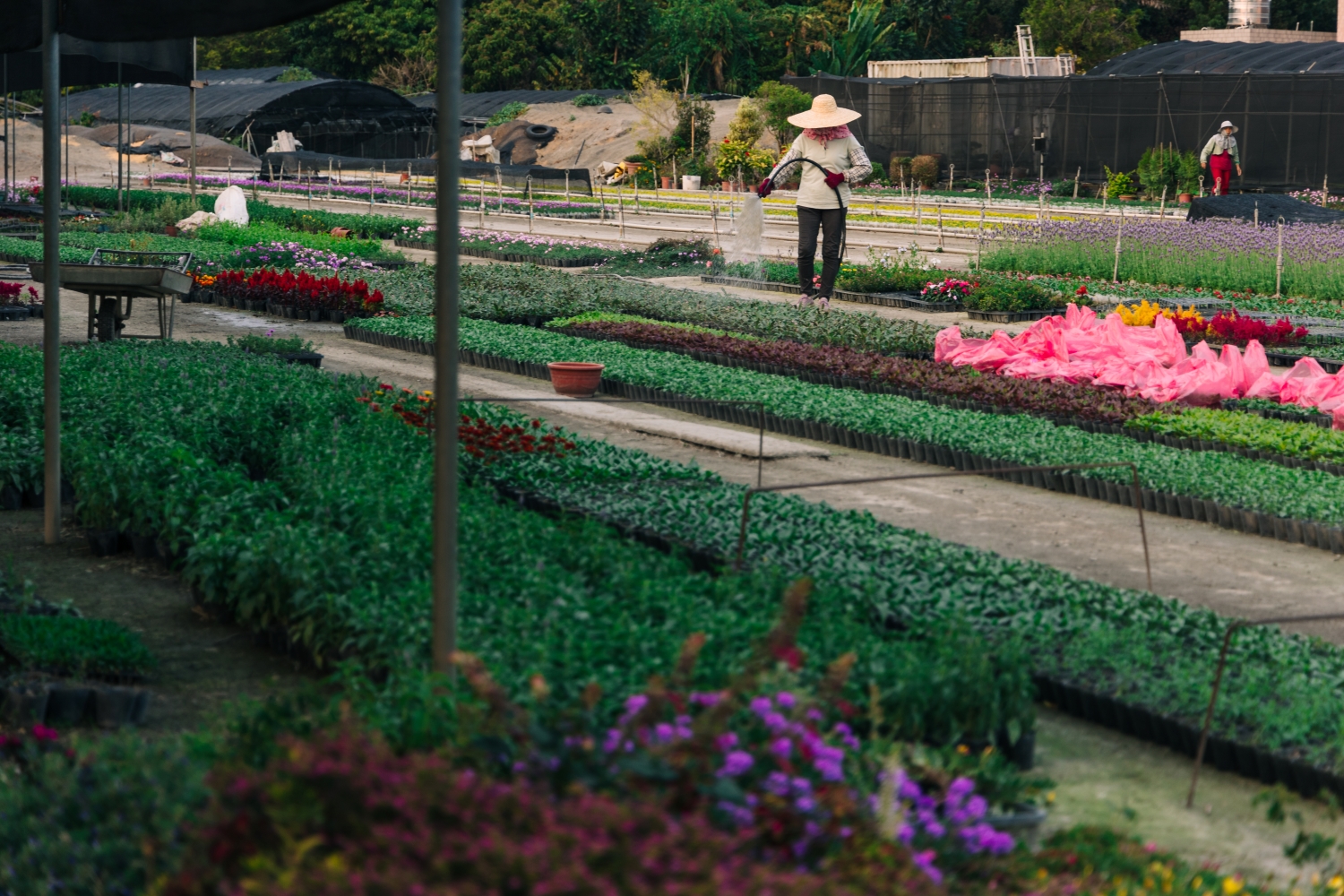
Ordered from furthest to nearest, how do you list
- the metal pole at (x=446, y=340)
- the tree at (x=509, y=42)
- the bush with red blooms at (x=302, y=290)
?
the tree at (x=509, y=42) < the bush with red blooms at (x=302, y=290) < the metal pole at (x=446, y=340)

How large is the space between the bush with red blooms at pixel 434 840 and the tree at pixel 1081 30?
49.5 m

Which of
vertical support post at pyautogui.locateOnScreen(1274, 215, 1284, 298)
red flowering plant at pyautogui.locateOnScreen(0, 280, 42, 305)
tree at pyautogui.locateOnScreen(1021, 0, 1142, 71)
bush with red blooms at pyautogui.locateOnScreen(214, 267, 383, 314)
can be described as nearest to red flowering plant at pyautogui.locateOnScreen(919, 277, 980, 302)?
vertical support post at pyautogui.locateOnScreen(1274, 215, 1284, 298)

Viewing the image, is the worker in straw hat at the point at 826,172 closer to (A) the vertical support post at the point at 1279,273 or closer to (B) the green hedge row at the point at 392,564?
(A) the vertical support post at the point at 1279,273

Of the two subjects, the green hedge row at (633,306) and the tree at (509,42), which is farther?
the tree at (509,42)

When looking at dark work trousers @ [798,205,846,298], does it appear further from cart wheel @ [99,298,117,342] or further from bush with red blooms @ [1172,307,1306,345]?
cart wheel @ [99,298,117,342]

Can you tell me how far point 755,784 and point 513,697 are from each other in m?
1.02

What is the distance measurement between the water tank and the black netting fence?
51.0 ft

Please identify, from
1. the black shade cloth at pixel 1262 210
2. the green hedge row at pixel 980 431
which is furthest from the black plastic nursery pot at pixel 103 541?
the black shade cloth at pixel 1262 210

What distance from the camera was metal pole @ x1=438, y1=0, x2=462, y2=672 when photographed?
3482mm

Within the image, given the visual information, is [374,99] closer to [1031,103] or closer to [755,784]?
[1031,103]

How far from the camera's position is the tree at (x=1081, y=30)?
48.4 meters

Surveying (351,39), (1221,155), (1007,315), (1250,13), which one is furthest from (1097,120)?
(351,39)

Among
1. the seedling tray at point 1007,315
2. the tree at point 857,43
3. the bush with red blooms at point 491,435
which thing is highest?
the tree at point 857,43

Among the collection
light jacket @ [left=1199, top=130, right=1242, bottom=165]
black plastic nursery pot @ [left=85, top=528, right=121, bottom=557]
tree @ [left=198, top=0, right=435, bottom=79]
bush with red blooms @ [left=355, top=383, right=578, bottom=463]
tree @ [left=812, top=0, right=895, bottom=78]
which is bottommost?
black plastic nursery pot @ [left=85, top=528, right=121, bottom=557]
